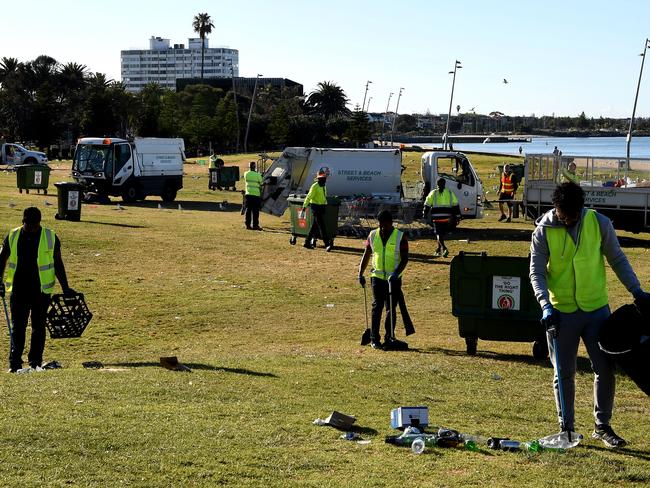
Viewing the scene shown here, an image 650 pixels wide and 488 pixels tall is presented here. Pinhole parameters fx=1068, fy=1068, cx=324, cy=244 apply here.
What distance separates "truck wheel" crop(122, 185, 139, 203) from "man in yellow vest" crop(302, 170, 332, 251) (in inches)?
567

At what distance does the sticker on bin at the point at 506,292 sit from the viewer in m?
12.0

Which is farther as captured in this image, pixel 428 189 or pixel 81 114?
pixel 81 114

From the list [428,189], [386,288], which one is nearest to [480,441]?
[386,288]

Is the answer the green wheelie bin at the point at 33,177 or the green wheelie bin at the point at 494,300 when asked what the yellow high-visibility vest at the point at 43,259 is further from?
the green wheelie bin at the point at 33,177

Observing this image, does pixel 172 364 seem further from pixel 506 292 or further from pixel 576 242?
pixel 576 242

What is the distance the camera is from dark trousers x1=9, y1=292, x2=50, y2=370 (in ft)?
36.5

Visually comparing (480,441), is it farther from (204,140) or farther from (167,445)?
(204,140)

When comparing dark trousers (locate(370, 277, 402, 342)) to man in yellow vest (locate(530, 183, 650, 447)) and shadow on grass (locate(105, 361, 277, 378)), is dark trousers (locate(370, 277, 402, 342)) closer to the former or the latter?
shadow on grass (locate(105, 361, 277, 378))

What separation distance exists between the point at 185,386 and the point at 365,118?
104951mm

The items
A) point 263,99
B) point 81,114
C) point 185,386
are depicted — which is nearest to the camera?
point 185,386

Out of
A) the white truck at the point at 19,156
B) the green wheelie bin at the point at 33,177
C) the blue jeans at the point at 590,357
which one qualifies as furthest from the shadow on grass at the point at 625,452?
the white truck at the point at 19,156

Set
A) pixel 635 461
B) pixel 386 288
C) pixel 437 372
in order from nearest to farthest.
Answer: pixel 635 461, pixel 437 372, pixel 386 288

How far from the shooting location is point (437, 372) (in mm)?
10766

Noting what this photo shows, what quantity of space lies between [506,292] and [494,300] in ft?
0.55
